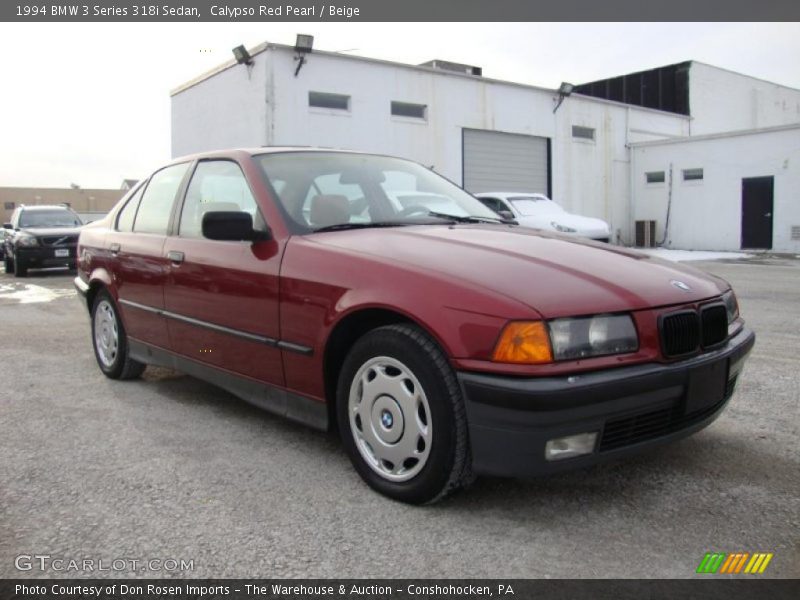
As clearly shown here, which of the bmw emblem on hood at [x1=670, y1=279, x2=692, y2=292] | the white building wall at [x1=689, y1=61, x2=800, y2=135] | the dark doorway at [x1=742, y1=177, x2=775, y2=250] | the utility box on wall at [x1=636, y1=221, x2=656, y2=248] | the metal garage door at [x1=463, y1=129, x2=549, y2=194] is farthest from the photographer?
the white building wall at [x1=689, y1=61, x2=800, y2=135]

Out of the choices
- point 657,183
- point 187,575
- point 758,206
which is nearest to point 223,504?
point 187,575

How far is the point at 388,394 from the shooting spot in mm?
2725

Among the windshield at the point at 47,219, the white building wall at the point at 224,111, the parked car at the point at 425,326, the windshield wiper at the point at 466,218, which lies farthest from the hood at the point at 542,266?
the windshield at the point at 47,219

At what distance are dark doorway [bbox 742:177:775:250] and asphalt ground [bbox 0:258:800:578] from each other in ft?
62.4

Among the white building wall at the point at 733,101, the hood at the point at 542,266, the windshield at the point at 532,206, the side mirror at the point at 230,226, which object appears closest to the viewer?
the hood at the point at 542,266

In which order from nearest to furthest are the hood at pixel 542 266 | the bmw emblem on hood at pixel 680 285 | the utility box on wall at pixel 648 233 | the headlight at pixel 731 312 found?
the hood at pixel 542 266 < the bmw emblem on hood at pixel 680 285 < the headlight at pixel 731 312 < the utility box on wall at pixel 648 233

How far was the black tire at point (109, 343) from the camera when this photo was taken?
4777 millimetres

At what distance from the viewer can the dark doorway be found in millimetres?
20781

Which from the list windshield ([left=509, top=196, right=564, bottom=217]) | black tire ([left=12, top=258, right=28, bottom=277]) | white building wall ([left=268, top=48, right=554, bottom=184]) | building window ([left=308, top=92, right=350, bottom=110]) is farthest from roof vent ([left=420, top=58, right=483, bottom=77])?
black tire ([left=12, top=258, right=28, bottom=277])

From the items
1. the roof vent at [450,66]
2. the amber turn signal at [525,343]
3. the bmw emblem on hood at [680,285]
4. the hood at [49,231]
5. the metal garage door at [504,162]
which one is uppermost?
the roof vent at [450,66]

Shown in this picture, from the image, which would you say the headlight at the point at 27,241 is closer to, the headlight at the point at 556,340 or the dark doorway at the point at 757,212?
the headlight at the point at 556,340

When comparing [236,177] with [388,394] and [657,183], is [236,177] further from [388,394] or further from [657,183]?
[657,183]

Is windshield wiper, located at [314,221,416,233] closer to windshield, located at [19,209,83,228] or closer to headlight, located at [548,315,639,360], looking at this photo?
headlight, located at [548,315,639,360]

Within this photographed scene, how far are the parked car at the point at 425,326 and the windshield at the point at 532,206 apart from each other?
10103mm
